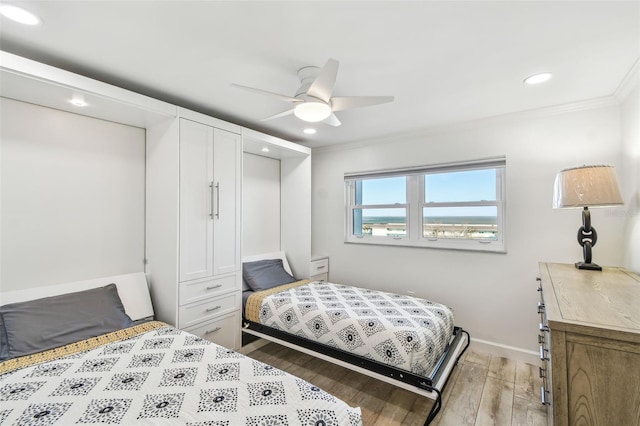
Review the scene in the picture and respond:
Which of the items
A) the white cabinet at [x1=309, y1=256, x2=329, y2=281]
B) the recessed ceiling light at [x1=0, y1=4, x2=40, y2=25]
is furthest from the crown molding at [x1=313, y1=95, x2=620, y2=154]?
the recessed ceiling light at [x1=0, y1=4, x2=40, y2=25]

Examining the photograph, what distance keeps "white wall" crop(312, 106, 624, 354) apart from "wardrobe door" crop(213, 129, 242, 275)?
183 centimetres

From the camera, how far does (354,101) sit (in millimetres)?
1887

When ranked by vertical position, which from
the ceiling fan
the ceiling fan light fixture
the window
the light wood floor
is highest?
the ceiling fan

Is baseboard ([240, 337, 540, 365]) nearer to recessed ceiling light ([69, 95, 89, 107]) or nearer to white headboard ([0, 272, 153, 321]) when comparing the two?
white headboard ([0, 272, 153, 321])

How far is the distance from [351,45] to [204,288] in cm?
227

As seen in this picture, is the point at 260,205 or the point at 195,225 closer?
the point at 195,225

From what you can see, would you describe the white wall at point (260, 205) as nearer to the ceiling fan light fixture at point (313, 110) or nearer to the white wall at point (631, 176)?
the ceiling fan light fixture at point (313, 110)

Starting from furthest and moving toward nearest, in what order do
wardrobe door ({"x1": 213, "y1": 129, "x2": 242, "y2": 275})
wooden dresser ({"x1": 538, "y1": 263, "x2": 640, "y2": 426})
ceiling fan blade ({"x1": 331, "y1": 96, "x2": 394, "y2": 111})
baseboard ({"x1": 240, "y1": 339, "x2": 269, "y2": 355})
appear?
baseboard ({"x1": 240, "y1": 339, "x2": 269, "y2": 355}), wardrobe door ({"x1": 213, "y1": 129, "x2": 242, "y2": 275}), ceiling fan blade ({"x1": 331, "y1": 96, "x2": 394, "y2": 111}), wooden dresser ({"x1": 538, "y1": 263, "x2": 640, "y2": 426})

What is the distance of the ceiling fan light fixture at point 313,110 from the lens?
1.85 metres

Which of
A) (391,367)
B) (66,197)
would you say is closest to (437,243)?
(391,367)

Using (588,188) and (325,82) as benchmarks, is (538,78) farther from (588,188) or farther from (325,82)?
(325,82)

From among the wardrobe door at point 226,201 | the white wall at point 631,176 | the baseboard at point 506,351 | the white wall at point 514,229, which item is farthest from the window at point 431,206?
the wardrobe door at point 226,201

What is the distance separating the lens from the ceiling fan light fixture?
185 centimetres

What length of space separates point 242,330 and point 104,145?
2110 mm
